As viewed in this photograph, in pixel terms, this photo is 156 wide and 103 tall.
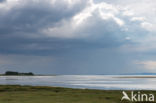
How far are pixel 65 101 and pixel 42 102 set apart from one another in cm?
324

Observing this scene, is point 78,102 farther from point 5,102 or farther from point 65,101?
point 5,102

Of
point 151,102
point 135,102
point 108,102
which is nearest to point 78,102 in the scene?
point 108,102

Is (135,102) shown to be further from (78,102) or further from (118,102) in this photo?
(78,102)

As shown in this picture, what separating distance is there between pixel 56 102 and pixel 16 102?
532 centimetres

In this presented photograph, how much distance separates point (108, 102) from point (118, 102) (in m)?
1.47

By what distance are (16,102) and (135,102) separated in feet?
53.7

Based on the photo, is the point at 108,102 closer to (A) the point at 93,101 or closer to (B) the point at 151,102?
(A) the point at 93,101

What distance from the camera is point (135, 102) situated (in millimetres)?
32750

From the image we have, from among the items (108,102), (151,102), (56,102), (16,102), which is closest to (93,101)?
(108,102)

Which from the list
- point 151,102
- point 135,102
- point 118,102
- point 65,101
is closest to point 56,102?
point 65,101

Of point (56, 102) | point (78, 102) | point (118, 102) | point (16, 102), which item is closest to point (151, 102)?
point (118, 102)

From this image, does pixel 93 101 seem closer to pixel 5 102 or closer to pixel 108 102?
pixel 108 102

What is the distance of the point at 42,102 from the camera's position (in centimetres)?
3133

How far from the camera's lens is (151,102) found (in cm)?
3247
